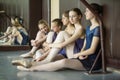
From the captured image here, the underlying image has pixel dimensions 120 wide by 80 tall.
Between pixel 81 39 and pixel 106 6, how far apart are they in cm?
38

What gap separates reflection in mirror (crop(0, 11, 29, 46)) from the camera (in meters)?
4.02

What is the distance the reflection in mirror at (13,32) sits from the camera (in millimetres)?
4023

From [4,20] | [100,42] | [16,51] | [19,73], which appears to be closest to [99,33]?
[100,42]

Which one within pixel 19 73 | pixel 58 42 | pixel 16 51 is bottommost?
pixel 16 51

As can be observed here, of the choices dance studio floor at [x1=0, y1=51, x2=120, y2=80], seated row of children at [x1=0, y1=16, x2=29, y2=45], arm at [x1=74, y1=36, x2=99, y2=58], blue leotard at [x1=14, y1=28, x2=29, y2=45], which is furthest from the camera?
blue leotard at [x1=14, y1=28, x2=29, y2=45]

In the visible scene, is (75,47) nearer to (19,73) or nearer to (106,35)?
(106,35)

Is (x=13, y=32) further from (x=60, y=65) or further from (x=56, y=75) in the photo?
(x=56, y=75)

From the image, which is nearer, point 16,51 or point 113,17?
point 113,17

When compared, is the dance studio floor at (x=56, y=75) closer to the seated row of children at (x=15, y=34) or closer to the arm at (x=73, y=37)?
the arm at (x=73, y=37)

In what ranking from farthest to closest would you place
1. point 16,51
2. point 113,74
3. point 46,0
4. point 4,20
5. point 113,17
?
1. point 46,0
2. point 16,51
3. point 4,20
4. point 113,17
5. point 113,74

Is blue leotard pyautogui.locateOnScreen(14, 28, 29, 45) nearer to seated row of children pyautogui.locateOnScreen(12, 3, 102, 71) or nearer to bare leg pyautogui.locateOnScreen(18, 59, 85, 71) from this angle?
seated row of children pyautogui.locateOnScreen(12, 3, 102, 71)

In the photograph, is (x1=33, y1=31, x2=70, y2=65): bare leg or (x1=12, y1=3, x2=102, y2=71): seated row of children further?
(x1=33, y1=31, x2=70, y2=65): bare leg

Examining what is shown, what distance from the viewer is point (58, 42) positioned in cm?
270

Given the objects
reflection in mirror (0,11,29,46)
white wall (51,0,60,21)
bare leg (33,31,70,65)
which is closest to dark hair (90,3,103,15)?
bare leg (33,31,70,65)
